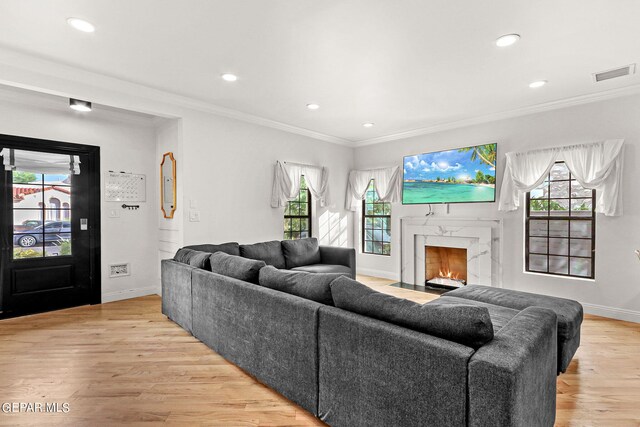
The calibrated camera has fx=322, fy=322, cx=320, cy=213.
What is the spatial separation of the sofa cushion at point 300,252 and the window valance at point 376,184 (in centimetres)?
163

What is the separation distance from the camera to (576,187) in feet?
13.5

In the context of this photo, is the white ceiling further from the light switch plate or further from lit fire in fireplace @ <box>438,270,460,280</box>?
lit fire in fireplace @ <box>438,270,460,280</box>

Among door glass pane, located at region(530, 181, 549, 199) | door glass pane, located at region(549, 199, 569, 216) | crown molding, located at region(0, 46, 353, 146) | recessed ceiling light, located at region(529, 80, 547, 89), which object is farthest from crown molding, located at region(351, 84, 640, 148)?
crown molding, located at region(0, 46, 353, 146)

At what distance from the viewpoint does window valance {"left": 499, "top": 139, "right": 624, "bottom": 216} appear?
12.2 ft

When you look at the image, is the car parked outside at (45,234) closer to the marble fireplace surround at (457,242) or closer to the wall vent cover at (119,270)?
the wall vent cover at (119,270)

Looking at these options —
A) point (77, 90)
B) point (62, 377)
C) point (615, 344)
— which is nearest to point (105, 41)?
point (77, 90)

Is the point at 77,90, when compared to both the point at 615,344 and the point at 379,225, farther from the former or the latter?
the point at 615,344

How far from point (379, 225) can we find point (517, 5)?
172 inches

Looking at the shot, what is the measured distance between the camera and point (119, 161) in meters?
4.53

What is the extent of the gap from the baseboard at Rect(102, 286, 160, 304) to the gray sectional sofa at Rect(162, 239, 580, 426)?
2.87 m

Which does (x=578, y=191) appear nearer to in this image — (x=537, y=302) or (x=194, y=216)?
(x=537, y=302)

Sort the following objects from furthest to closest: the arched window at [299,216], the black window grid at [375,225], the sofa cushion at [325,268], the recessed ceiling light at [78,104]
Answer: the black window grid at [375,225]
the arched window at [299,216]
the sofa cushion at [325,268]
the recessed ceiling light at [78,104]

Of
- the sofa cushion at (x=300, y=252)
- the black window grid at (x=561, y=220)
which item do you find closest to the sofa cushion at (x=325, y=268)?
the sofa cushion at (x=300, y=252)

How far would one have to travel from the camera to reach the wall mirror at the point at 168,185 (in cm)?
432
